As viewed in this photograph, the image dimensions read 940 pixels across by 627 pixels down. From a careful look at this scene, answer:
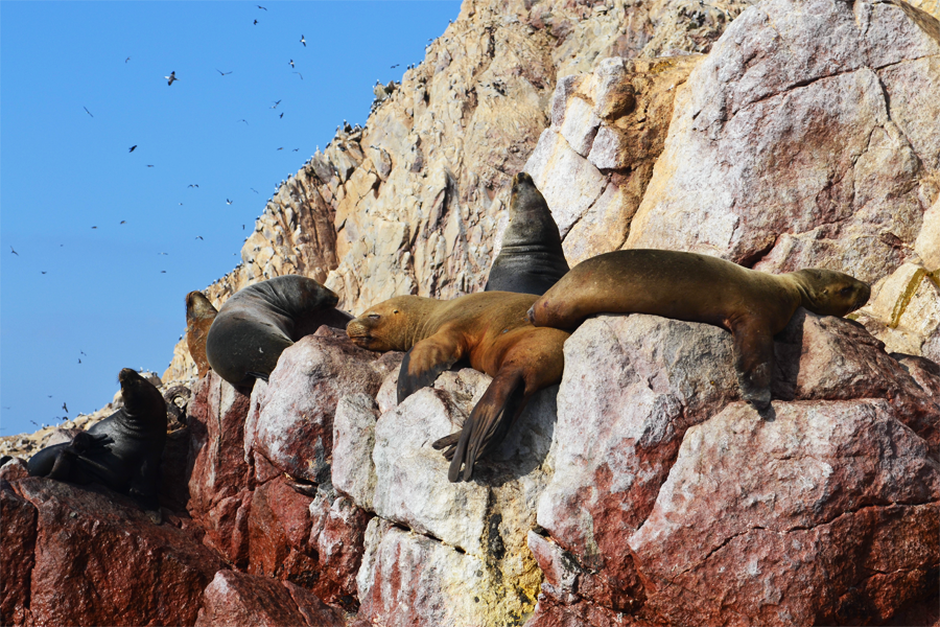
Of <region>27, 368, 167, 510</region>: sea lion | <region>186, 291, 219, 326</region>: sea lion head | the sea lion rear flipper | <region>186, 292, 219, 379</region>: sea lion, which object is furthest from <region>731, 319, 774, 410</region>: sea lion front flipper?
<region>186, 291, 219, 326</region>: sea lion head

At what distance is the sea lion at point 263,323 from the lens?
7633 mm

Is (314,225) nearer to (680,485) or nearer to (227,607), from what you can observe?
(227,607)

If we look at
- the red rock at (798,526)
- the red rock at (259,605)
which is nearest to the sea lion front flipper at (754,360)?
the red rock at (798,526)

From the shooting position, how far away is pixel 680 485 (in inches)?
170

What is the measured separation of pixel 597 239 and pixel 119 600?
6390 mm

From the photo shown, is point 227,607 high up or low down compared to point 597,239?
down

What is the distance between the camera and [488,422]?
189 inches

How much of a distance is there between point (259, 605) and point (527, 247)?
4.94 meters

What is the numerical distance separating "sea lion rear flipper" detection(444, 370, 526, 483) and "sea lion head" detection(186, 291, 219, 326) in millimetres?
6739

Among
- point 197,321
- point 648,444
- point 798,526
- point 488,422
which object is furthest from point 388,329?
point 197,321

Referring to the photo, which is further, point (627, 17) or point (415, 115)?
point (415, 115)

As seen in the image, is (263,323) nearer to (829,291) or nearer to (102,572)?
(102,572)

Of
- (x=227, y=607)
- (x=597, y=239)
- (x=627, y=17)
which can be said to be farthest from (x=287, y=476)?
(x=627, y=17)

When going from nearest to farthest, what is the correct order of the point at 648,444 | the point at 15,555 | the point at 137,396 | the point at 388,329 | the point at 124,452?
the point at 648,444 < the point at 15,555 < the point at 388,329 < the point at 124,452 < the point at 137,396
